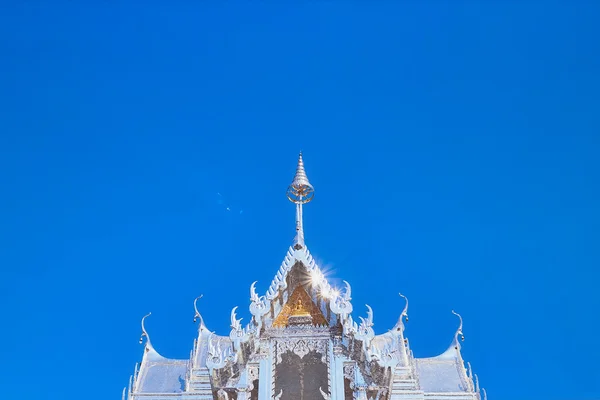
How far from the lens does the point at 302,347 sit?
16.3 metres

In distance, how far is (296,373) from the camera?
16.0 metres

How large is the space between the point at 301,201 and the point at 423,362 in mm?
6786

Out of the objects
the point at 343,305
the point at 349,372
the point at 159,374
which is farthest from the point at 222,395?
the point at 159,374

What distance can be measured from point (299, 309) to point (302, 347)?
1014mm

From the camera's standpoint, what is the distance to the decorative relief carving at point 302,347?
638 inches

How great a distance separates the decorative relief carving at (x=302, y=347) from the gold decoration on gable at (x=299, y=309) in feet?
1.58

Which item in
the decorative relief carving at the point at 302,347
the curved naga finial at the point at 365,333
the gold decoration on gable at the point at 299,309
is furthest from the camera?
the gold decoration on gable at the point at 299,309

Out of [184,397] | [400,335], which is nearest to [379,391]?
[400,335]

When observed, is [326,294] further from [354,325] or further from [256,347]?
[256,347]

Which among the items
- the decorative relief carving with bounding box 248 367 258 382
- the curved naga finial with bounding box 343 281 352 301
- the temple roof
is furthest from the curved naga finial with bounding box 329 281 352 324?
the temple roof

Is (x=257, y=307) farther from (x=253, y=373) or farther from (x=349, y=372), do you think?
(x=349, y=372)

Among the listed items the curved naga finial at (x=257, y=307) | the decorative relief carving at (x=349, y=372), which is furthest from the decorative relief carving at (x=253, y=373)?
the decorative relief carving at (x=349, y=372)

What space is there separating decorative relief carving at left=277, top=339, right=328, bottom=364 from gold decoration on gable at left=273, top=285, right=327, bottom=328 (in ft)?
1.58

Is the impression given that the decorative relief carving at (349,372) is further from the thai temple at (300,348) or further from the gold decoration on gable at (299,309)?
the gold decoration on gable at (299,309)
